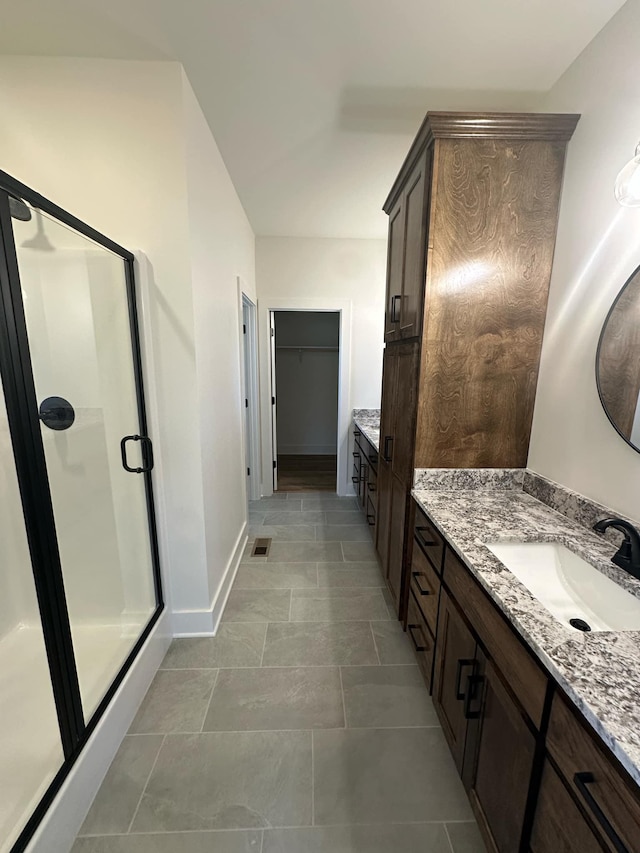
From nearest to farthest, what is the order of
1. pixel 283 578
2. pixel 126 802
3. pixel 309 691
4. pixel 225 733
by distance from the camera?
pixel 126 802 < pixel 225 733 < pixel 309 691 < pixel 283 578

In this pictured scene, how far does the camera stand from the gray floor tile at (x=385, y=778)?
1228 mm

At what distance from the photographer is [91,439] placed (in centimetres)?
171

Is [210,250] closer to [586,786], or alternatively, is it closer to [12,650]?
[12,650]

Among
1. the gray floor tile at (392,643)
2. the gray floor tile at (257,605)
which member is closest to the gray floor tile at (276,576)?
the gray floor tile at (257,605)

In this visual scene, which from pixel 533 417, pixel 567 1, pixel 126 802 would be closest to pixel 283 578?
pixel 126 802

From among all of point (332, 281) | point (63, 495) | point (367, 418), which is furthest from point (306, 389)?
point (63, 495)

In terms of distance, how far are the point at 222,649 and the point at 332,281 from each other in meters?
3.27

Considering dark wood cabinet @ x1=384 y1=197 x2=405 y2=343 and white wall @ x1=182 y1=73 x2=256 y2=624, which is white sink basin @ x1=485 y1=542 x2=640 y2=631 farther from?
white wall @ x1=182 y1=73 x2=256 y2=624

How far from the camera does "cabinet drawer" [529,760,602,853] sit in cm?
68

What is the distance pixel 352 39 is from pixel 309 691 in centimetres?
277

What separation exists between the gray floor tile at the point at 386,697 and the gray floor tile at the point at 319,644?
0.28 ft

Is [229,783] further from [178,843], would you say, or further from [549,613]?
[549,613]

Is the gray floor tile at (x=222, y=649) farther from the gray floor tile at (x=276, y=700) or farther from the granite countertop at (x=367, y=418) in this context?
the granite countertop at (x=367, y=418)

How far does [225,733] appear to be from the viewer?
1.48 metres
